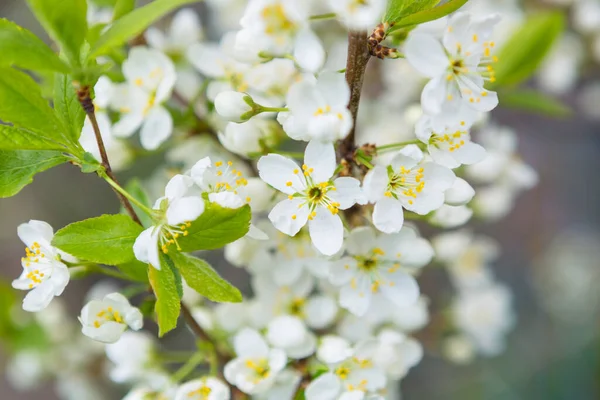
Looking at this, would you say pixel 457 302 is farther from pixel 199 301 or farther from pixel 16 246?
pixel 16 246

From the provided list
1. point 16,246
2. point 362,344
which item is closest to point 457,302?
point 362,344

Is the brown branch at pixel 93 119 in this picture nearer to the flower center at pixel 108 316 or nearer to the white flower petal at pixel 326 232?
the flower center at pixel 108 316

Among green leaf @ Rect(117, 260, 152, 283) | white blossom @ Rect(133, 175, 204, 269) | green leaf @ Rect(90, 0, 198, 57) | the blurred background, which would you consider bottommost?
the blurred background

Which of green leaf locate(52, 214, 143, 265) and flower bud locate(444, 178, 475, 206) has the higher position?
green leaf locate(52, 214, 143, 265)

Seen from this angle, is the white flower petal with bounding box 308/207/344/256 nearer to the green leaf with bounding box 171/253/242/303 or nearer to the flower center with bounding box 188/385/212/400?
the green leaf with bounding box 171/253/242/303

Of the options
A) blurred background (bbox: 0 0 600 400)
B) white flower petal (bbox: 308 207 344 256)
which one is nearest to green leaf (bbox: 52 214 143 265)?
white flower petal (bbox: 308 207 344 256)

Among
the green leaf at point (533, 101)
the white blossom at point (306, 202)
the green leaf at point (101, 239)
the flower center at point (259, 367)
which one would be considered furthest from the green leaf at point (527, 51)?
the green leaf at point (101, 239)
